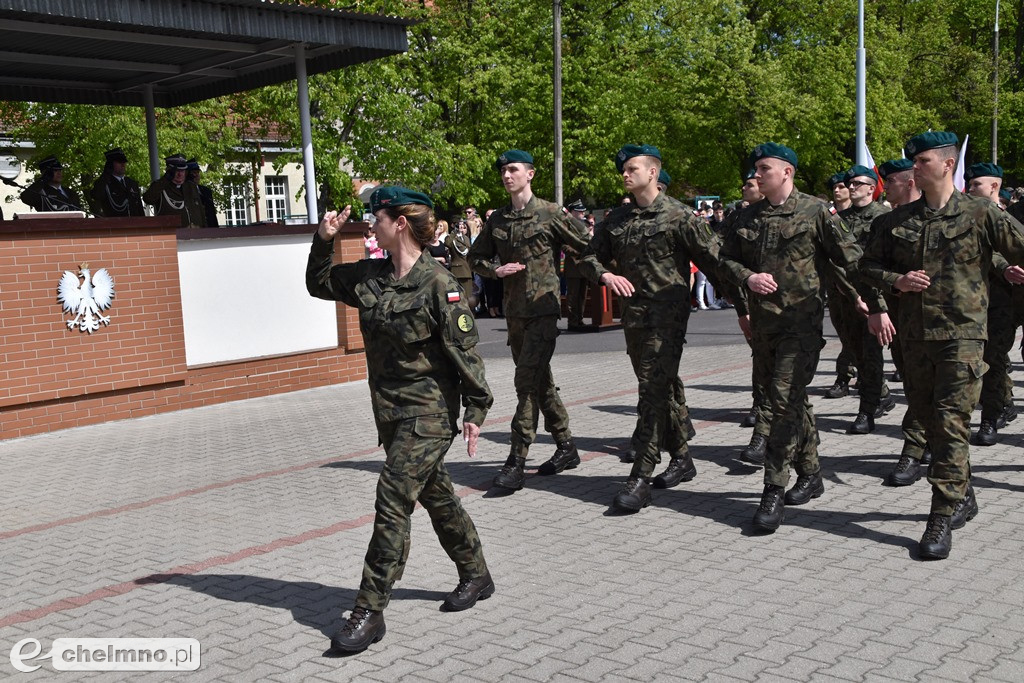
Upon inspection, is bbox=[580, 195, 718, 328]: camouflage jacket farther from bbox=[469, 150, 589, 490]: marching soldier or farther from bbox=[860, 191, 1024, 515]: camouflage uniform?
bbox=[860, 191, 1024, 515]: camouflage uniform

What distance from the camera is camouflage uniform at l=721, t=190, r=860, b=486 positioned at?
6.45 metres

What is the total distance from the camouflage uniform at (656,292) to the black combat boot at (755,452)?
1.24 meters

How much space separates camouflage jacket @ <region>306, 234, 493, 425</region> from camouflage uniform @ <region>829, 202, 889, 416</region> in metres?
5.03

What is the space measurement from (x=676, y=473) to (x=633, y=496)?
78 cm

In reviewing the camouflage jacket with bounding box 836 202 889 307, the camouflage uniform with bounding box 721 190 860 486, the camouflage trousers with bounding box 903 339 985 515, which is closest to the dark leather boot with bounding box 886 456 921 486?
the camouflage uniform with bounding box 721 190 860 486

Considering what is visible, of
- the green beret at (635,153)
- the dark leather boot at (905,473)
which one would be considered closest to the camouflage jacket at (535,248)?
the green beret at (635,153)

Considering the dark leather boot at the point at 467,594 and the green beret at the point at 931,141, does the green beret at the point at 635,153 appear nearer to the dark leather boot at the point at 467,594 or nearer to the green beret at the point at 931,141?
the green beret at the point at 931,141

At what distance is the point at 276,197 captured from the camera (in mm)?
40844

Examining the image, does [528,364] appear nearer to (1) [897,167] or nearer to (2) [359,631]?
(1) [897,167]

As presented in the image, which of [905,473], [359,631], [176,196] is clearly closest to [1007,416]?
[905,473]

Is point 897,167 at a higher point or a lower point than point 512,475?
higher

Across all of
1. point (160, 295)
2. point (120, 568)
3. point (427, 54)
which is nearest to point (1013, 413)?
point (120, 568)

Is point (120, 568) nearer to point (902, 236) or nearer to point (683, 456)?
point (683, 456)

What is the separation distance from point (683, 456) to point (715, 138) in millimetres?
29856
